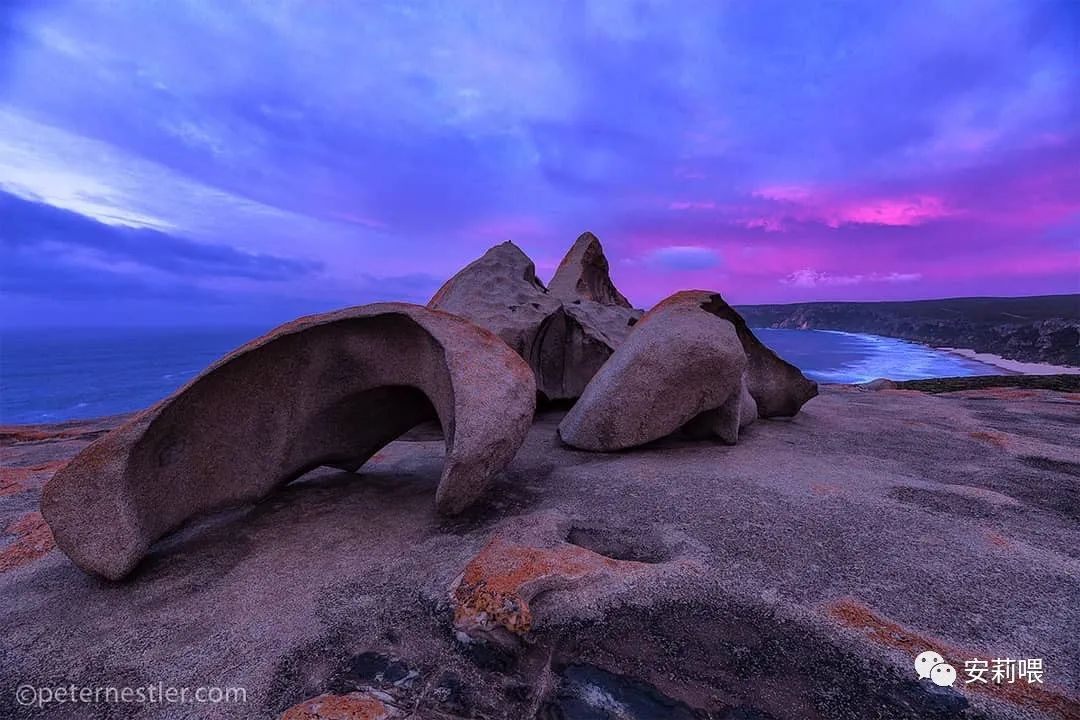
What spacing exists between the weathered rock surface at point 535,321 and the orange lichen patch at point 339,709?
604 cm

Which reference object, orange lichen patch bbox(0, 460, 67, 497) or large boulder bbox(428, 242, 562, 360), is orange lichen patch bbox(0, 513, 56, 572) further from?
large boulder bbox(428, 242, 562, 360)

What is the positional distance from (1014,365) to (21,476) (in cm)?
4213

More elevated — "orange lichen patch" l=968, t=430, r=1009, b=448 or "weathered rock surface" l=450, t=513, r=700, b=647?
"weathered rock surface" l=450, t=513, r=700, b=647

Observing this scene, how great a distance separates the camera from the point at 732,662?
7.63ft

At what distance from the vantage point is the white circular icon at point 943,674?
2.17 metres

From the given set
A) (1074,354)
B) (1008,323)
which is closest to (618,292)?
(1074,354)

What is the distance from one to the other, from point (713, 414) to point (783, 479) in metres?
1.54

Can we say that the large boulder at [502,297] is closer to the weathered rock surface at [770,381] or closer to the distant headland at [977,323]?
the weathered rock surface at [770,381]

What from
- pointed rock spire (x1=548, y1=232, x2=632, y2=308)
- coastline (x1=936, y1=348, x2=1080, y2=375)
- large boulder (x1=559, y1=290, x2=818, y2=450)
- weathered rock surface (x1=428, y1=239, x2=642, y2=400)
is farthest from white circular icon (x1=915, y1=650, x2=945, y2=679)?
coastline (x1=936, y1=348, x2=1080, y2=375)

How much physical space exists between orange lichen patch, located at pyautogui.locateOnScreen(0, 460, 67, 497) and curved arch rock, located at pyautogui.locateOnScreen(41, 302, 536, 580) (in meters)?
2.93

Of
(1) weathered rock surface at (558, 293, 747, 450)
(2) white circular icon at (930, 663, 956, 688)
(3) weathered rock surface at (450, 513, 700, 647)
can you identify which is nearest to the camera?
(2) white circular icon at (930, 663, 956, 688)

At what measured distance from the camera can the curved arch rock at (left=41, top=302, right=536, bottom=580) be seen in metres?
3.38

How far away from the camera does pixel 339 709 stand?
2.08 m

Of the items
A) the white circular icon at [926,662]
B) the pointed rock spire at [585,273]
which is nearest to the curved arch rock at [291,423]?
the white circular icon at [926,662]
